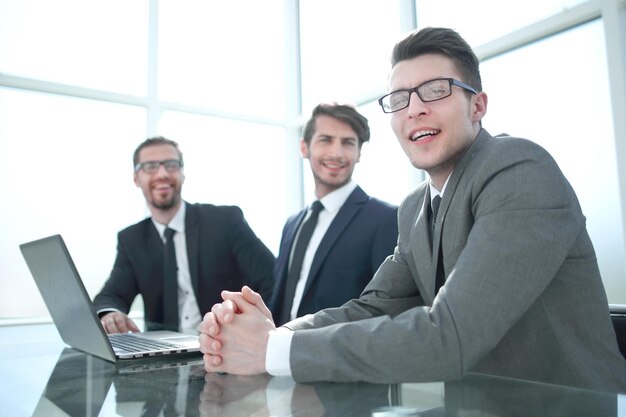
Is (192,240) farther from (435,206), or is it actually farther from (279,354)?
(279,354)

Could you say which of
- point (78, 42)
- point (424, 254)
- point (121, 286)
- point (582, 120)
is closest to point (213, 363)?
point (424, 254)

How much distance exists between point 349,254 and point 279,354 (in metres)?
1.47

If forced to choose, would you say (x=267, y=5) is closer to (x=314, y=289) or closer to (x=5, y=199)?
(x=5, y=199)

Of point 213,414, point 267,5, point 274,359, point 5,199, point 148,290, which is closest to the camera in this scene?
point 213,414

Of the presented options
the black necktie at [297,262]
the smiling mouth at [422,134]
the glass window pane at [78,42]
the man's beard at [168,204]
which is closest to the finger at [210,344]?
the smiling mouth at [422,134]

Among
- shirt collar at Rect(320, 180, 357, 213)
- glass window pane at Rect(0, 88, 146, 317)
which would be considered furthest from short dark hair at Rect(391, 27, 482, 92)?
glass window pane at Rect(0, 88, 146, 317)

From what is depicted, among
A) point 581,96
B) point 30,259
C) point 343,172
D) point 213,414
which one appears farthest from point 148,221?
point 581,96

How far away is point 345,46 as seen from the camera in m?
4.98

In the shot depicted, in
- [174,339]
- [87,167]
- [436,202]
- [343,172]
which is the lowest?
[174,339]

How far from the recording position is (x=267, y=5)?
18.8 feet

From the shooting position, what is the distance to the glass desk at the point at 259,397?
680 mm

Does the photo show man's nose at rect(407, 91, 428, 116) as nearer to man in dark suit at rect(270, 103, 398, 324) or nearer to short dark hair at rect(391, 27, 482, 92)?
short dark hair at rect(391, 27, 482, 92)

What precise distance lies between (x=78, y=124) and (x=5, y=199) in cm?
86

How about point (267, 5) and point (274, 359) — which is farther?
point (267, 5)
